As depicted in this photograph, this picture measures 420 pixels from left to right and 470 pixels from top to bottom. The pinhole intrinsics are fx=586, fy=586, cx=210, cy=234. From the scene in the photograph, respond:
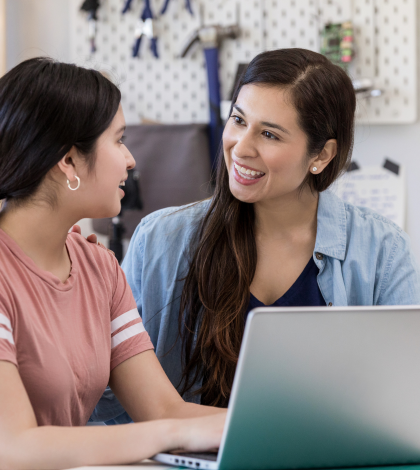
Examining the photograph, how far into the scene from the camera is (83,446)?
0.72 m

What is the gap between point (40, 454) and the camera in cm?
71

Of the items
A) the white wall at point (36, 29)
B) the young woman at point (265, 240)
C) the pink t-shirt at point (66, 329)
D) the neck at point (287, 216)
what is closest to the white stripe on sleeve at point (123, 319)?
the pink t-shirt at point (66, 329)

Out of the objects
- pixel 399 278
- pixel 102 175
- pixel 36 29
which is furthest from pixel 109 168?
pixel 36 29

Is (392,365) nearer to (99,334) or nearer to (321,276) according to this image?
(99,334)

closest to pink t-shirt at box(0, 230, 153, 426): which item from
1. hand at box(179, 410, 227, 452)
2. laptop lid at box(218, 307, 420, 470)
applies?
hand at box(179, 410, 227, 452)

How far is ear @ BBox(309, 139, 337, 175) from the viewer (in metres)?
1.38

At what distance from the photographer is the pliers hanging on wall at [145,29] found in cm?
219

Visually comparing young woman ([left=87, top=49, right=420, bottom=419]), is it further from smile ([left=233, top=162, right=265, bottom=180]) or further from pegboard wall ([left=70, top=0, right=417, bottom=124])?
pegboard wall ([left=70, top=0, right=417, bottom=124])

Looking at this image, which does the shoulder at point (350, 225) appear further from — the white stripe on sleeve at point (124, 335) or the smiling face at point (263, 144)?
the white stripe on sleeve at point (124, 335)

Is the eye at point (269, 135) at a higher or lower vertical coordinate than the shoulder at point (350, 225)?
higher

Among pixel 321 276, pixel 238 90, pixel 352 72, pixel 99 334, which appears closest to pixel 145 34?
pixel 352 72

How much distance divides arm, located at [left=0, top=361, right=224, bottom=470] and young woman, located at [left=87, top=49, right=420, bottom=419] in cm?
48

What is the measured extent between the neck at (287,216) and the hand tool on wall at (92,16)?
1207 millimetres

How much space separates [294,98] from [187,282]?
1.55 ft
